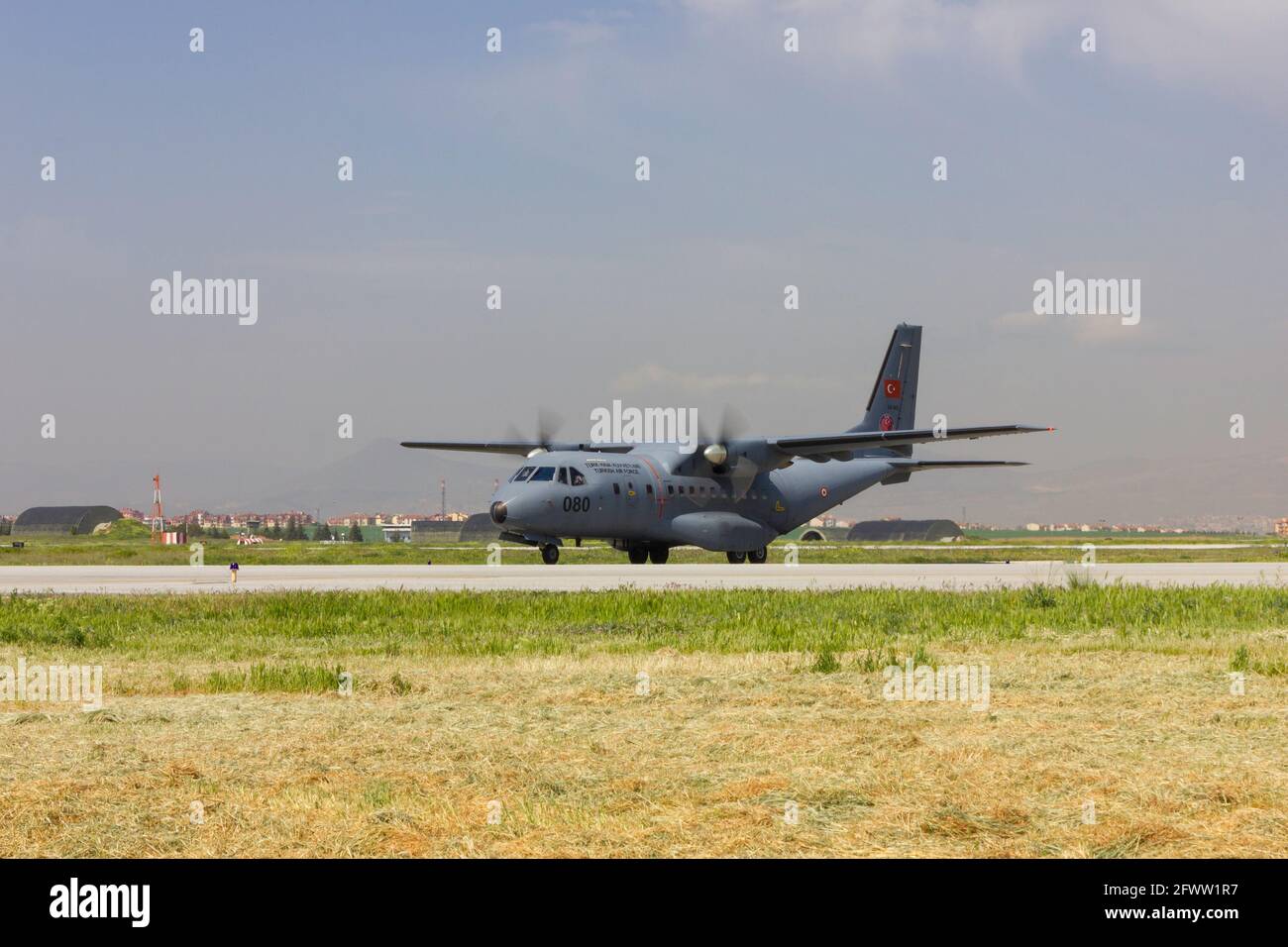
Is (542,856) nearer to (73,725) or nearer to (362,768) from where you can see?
(362,768)

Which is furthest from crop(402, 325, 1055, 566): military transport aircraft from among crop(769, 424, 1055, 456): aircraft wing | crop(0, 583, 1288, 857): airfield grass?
crop(0, 583, 1288, 857): airfield grass

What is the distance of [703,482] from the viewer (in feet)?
150

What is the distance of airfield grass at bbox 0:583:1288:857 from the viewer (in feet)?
26.6

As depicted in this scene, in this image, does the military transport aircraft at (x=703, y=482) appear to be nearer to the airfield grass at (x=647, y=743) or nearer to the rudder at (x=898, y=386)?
the rudder at (x=898, y=386)

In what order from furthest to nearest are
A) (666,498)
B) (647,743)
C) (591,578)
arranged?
1. (666,498)
2. (591,578)
3. (647,743)

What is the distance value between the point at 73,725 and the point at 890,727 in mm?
7204

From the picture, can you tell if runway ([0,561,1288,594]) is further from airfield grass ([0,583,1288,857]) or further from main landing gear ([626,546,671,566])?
airfield grass ([0,583,1288,857])

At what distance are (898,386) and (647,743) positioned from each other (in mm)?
44422

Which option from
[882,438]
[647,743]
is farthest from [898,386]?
[647,743]

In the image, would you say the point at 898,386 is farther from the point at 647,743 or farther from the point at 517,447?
the point at 647,743

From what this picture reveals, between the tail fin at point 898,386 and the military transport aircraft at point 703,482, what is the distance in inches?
2.2

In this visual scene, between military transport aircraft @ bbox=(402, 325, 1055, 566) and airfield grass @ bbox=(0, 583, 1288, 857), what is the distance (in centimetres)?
1976
